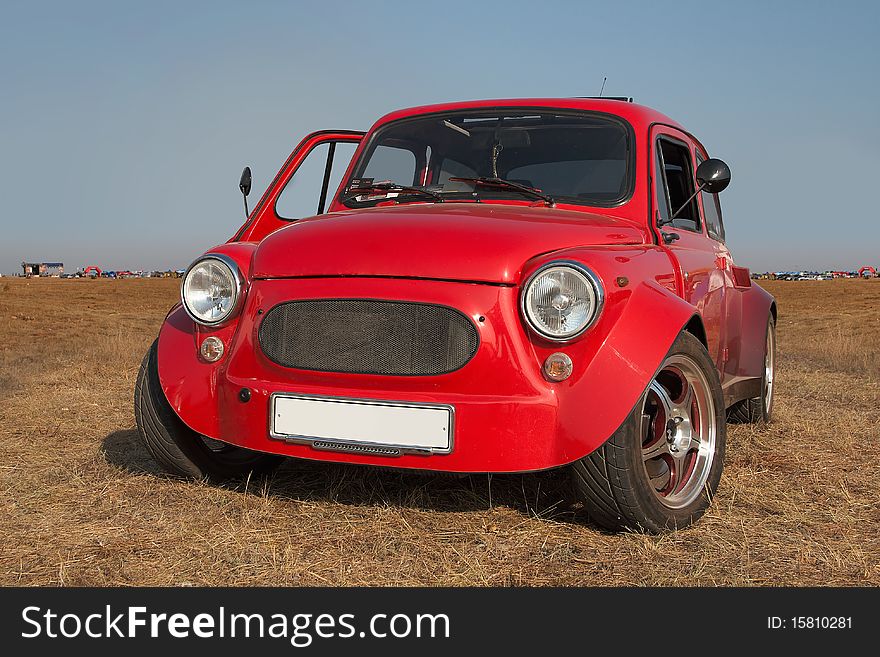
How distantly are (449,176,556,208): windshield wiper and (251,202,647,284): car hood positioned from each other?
1.41 ft

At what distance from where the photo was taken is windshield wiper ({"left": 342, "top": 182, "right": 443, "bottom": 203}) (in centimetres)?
448

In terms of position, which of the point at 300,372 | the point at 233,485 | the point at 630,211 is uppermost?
the point at 630,211

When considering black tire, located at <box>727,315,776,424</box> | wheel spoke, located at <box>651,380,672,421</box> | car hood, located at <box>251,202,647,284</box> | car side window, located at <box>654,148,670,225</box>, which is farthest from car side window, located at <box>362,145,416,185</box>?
black tire, located at <box>727,315,776,424</box>

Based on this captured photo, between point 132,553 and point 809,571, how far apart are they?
8.04 feet

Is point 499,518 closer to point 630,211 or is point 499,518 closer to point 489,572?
point 489,572

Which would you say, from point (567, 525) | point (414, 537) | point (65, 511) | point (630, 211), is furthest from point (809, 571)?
point (65, 511)

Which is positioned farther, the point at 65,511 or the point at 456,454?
the point at 65,511

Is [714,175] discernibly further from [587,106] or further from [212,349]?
[212,349]

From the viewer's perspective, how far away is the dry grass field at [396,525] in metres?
3.13

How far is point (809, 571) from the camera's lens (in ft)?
10.4

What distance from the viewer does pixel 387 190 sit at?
15.5ft

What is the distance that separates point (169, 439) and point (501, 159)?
7.20 feet

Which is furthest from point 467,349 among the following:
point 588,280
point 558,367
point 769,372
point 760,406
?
point 769,372

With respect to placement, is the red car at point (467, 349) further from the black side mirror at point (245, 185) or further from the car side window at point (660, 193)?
the black side mirror at point (245, 185)
